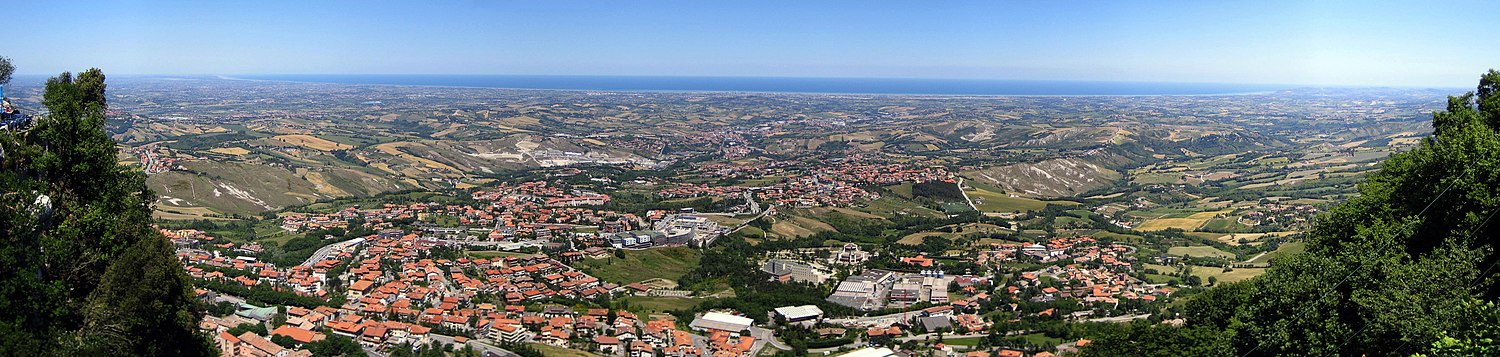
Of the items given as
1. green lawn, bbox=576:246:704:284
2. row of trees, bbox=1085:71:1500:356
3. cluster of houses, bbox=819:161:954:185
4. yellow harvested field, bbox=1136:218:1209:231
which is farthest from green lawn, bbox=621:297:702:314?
cluster of houses, bbox=819:161:954:185

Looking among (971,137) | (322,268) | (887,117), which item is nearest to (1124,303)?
(322,268)

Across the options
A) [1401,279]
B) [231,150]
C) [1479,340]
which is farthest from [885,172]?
[1479,340]

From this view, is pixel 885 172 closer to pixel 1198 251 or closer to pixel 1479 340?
pixel 1198 251

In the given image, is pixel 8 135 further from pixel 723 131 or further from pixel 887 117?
pixel 887 117

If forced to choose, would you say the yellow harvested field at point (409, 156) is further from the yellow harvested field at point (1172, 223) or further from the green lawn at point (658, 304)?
the yellow harvested field at point (1172, 223)

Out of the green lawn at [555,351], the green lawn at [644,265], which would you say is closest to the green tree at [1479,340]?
the green lawn at [555,351]
